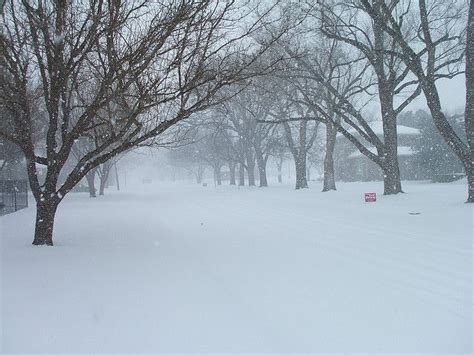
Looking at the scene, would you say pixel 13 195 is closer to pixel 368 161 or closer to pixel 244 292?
pixel 244 292

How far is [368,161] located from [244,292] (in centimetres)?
4764

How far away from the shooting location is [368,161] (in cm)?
5009

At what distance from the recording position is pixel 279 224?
12.5 m

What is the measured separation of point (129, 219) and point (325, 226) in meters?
7.41

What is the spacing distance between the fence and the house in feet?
123

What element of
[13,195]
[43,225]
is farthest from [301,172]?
[43,225]

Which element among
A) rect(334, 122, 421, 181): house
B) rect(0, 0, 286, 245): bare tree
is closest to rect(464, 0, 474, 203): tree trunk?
rect(0, 0, 286, 245): bare tree

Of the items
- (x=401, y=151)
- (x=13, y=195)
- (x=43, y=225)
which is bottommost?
(x=43, y=225)

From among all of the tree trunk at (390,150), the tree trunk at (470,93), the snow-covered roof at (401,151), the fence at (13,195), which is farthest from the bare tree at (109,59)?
the snow-covered roof at (401,151)

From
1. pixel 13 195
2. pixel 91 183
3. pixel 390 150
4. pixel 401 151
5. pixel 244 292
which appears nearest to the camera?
pixel 244 292

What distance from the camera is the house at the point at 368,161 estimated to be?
4794 centimetres

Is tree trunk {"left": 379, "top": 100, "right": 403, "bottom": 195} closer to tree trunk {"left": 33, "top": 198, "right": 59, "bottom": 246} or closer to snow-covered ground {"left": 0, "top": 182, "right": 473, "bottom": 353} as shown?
snow-covered ground {"left": 0, "top": 182, "right": 473, "bottom": 353}

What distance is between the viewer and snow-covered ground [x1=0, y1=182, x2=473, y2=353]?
400 cm

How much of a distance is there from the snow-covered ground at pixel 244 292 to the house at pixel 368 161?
39.8 meters
